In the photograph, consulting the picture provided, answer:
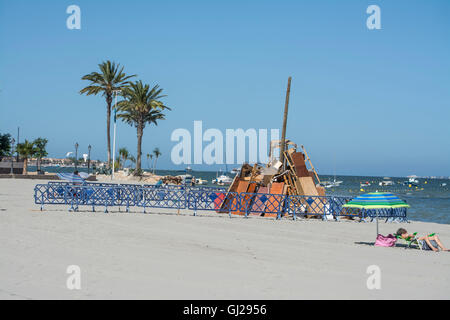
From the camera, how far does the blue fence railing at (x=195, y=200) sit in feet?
66.0

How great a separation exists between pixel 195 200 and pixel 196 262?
37.1 feet

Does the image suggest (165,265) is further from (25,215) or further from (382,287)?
(25,215)

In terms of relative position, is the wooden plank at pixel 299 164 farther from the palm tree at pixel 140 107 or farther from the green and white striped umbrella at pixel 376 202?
the palm tree at pixel 140 107

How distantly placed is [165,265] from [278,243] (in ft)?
16.4

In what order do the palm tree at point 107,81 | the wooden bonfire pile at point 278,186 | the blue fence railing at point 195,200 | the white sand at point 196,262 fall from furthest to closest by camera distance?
the palm tree at point 107,81
the wooden bonfire pile at point 278,186
the blue fence railing at point 195,200
the white sand at point 196,262

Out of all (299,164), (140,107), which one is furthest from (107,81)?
(299,164)

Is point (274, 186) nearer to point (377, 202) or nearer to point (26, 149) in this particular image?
point (377, 202)

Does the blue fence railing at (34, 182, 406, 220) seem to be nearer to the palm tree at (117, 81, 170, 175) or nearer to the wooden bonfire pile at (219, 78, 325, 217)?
the wooden bonfire pile at (219, 78, 325, 217)

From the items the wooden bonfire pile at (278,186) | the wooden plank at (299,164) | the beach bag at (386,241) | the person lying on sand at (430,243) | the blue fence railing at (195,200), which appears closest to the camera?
the person lying on sand at (430,243)

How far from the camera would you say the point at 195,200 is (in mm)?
21344

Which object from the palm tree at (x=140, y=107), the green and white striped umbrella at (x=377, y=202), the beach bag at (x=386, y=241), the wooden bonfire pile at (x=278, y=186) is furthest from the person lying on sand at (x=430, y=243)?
the palm tree at (x=140, y=107)

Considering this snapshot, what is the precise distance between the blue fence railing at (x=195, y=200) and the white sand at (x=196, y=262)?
→ 278 centimetres

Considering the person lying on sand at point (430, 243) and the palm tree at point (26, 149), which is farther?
the palm tree at point (26, 149)

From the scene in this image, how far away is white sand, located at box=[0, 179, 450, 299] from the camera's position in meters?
7.74
